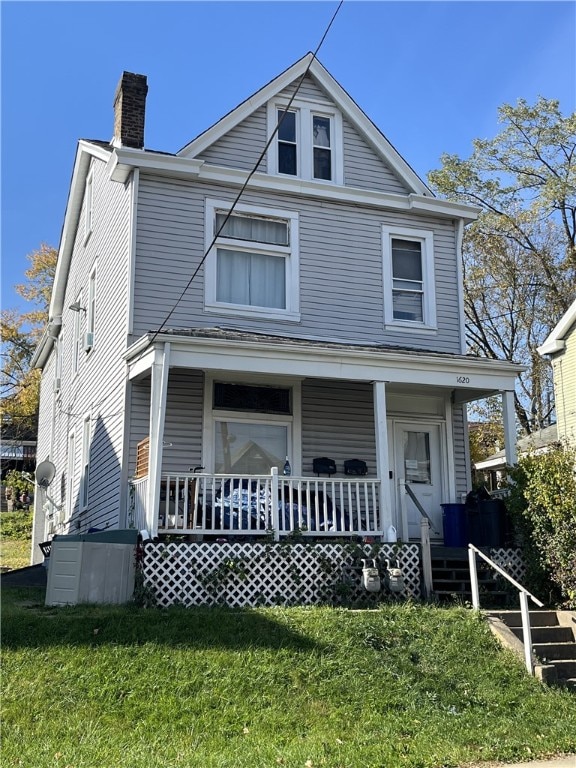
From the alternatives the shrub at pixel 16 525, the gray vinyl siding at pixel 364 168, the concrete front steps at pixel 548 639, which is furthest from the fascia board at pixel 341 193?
the shrub at pixel 16 525

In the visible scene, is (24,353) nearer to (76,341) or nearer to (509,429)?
(76,341)

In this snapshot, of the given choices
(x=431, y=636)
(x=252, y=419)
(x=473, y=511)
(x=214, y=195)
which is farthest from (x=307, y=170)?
(x=431, y=636)

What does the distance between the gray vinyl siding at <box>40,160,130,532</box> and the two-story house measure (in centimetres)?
9

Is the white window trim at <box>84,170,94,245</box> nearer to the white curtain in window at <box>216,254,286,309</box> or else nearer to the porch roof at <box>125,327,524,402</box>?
the white curtain in window at <box>216,254,286,309</box>

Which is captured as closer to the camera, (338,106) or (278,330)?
(278,330)

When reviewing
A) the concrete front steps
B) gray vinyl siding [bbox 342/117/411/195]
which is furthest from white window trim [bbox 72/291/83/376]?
the concrete front steps

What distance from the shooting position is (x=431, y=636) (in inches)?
377

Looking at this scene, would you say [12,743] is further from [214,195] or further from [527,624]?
[214,195]

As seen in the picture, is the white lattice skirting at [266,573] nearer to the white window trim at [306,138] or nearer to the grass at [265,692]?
the grass at [265,692]

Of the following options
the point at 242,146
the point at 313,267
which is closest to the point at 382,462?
the point at 313,267

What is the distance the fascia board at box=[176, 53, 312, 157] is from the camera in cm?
1472

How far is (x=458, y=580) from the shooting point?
1189cm

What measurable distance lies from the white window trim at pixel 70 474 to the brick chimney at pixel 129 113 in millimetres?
7060

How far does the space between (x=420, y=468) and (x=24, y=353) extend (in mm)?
28121
